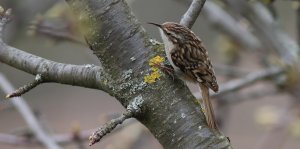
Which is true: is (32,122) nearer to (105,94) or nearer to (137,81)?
(137,81)

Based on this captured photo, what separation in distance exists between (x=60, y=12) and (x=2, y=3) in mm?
1484

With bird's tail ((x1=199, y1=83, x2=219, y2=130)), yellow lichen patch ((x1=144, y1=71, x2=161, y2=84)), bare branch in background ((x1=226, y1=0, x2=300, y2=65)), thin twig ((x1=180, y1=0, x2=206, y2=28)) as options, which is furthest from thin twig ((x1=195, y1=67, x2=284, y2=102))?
yellow lichen patch ((x1=144, y1=71, x2=161, y2=84))

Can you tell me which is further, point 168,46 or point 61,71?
point 168,46

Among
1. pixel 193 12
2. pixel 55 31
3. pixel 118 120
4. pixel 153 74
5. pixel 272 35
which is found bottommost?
pixel 272 35

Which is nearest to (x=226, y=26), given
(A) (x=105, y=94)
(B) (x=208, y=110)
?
(B) (x=208, y=110)

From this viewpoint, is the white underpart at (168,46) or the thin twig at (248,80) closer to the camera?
the white underpart at (168,46)

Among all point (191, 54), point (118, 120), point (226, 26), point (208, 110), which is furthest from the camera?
point (226, 26)

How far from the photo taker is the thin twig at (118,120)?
208cm

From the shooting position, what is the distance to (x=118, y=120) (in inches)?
83.5

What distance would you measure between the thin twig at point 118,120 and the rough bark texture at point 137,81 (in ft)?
0.08

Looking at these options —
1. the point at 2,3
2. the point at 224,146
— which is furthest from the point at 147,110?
the point at 2,3

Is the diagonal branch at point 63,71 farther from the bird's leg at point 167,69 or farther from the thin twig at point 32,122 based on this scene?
the thin twig at point 32,122

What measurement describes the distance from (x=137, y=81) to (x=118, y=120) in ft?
0.50

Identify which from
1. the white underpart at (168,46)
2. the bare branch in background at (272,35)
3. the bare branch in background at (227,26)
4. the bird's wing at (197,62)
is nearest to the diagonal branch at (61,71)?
the white underpart at (168,46)
